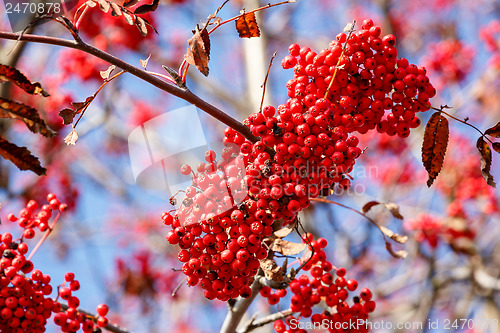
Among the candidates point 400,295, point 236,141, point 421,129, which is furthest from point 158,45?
point 400,295

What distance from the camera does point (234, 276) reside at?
1.87 metres

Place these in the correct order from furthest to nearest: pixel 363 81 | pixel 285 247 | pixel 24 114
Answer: pixel 363 81 < pixel 285 247 < pixel 24 114

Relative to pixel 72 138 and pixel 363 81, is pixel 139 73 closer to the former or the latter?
pixel 72 138

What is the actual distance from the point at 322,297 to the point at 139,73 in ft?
5.21

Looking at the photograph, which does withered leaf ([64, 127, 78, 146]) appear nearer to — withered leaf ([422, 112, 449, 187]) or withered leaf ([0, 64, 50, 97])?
withered leaf ([0, 64, 50, 97])

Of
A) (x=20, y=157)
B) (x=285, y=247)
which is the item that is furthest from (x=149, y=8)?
(x=285, y=247)

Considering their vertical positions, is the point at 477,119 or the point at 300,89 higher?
the point at 477,119

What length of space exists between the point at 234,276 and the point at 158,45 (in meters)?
5.70

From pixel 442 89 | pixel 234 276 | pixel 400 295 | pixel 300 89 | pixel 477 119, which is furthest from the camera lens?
pixel 400 295

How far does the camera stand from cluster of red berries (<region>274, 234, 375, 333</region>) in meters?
2.41

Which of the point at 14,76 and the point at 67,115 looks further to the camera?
the point at 67,115

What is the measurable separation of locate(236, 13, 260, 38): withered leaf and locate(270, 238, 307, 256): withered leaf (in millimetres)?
941

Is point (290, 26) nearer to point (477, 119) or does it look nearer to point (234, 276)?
point (477, 119)

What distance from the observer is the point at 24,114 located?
1.64 meters
